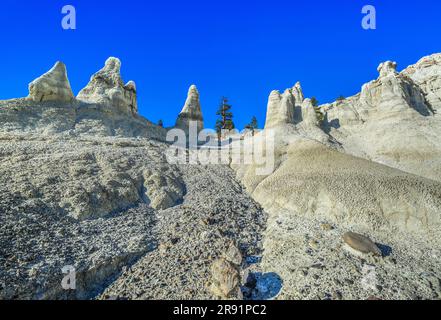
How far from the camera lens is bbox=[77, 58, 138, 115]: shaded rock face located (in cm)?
3825

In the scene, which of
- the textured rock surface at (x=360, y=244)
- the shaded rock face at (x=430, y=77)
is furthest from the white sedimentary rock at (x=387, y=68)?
the textured rock surface at (x=360, y=244)

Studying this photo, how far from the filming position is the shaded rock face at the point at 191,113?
49344 mm

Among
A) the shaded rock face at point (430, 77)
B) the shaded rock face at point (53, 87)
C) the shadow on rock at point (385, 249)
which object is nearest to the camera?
the shadow on rock at point (385, 249)

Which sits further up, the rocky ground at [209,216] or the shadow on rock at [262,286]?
the rocky ground at [209,216]

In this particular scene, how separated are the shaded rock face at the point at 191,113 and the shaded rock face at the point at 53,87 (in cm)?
1940

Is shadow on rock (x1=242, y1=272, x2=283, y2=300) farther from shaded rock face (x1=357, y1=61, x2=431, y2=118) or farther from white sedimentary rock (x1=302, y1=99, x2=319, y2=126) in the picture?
shaded rock face (x1=357, y1=61, x2=431, y2=118)

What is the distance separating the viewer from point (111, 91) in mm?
38812

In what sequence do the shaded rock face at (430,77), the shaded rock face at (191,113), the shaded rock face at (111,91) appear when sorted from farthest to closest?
the shaded rock face at (191,113) → the shaded rock face at (430,77) → the shaded rock face at (111,91)

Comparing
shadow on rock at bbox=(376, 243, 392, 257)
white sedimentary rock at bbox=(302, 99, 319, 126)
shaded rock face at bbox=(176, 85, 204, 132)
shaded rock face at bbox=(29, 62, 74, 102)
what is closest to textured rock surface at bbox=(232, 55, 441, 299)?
shadow on rock at bbox=(376, 243, 392, 257)

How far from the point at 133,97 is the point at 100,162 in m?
23.9

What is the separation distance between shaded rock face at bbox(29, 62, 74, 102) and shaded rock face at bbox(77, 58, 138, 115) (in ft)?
11.8

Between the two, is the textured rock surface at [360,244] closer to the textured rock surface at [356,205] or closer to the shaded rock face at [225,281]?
the textured rock surface at [356,205]

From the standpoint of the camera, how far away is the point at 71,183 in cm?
1722
